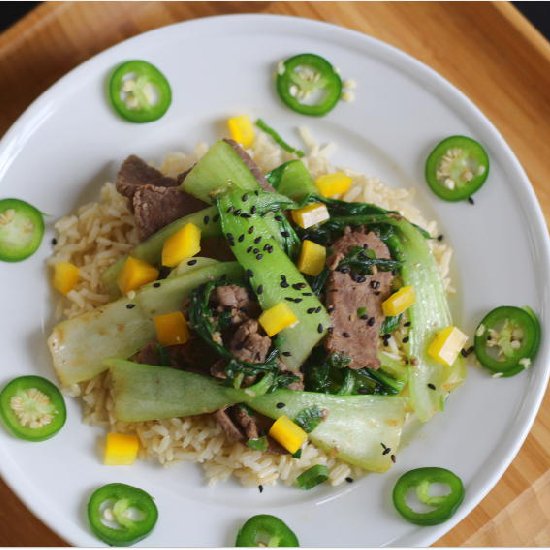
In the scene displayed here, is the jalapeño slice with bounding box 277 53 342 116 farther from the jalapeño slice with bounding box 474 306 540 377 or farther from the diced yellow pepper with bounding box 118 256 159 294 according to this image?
the jalapeño slice with bounding box 474 306 540 377

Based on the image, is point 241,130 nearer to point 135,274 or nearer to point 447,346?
point 135,274

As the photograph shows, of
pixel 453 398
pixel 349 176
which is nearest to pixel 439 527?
pixel 453 398

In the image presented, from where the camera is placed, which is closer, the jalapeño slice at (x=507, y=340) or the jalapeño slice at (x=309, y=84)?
the jalapeño slice at (x=507, y=340)

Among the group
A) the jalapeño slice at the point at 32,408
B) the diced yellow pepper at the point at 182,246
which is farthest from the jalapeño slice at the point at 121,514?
the diced yellow pepper at the point at 182,246

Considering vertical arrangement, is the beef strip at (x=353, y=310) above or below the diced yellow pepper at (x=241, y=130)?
below

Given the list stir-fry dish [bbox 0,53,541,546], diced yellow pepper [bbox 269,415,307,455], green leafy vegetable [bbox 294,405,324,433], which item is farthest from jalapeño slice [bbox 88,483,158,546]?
green leafy vegetable [bbox 294,405,324,433]

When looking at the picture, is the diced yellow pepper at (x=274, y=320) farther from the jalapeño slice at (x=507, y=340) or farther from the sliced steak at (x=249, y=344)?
the jalapeño slice at (x=507, y=340)
